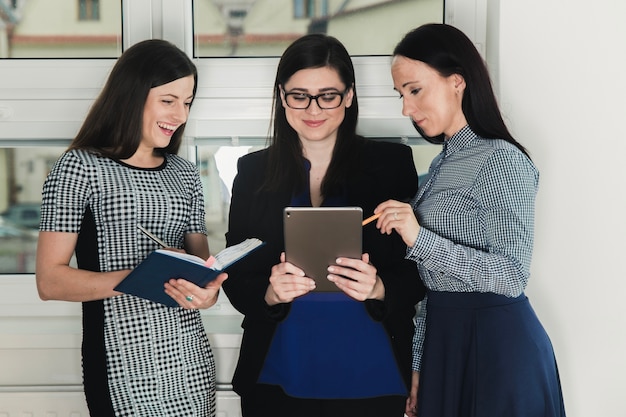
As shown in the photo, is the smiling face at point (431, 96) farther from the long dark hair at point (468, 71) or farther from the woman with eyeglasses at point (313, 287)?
the woman with eyeglasses at point (313, 287)

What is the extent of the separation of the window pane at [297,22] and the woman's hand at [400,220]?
87cm

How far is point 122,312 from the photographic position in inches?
61.0

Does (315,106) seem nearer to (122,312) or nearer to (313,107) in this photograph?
(313,107)

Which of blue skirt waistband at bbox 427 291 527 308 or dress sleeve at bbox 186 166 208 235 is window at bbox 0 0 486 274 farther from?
blue skirt waistband at bbox 427 291 527 308

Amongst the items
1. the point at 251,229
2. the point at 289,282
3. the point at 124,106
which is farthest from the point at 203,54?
the point at 289,282

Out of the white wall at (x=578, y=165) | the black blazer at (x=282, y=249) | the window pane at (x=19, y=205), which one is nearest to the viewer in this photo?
the black blazer at (x=282, y=249)

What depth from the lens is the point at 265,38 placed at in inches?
84.5

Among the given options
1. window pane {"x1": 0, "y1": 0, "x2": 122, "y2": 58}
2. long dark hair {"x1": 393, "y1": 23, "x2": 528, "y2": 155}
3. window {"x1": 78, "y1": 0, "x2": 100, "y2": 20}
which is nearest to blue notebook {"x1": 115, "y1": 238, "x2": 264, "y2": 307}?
long dark hair {"x1": 393, "y1": 23, "x2": 528, "y2": 155}

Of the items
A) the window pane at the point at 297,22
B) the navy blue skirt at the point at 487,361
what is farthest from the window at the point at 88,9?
the navy blue skirt at the point at 487,361

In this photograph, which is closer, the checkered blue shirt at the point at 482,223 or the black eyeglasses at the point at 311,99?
the checkered blue shirt at the point at 482,223

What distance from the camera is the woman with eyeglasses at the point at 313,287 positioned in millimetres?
1548

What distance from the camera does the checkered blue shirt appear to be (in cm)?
138

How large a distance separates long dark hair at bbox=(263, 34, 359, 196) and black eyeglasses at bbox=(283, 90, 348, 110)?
0.16 ft

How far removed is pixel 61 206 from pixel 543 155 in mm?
1363
